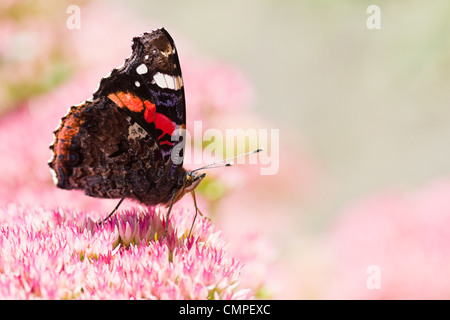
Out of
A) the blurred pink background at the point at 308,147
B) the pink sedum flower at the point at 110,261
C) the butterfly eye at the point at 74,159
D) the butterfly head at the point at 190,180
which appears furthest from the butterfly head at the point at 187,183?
the butterfly eye at the point at 74,159

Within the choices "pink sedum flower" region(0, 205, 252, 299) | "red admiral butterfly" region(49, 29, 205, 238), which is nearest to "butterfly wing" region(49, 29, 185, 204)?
"red admiral butterfly" region(49, 29, 205, 238)

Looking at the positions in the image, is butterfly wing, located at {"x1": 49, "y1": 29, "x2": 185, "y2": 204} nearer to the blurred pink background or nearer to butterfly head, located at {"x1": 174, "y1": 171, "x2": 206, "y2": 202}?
butterfly head, located at {"x1": 174, "y1": 171, "x2": 206, "y2": 202}

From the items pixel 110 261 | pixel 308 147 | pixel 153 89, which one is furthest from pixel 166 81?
pixel 308 147

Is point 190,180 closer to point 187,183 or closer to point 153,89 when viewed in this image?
point 187,183

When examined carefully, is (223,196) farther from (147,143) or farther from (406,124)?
(406,124)

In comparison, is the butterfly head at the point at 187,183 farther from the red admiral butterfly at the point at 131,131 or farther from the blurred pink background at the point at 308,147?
the blurred pink background at the point at 308,147
